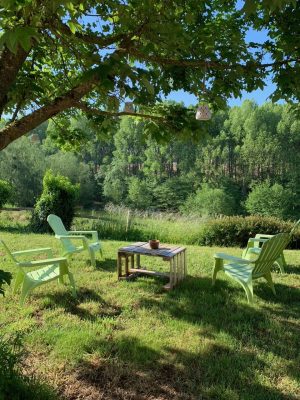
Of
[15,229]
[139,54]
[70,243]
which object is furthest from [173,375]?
[15,229]

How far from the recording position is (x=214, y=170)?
5125cm

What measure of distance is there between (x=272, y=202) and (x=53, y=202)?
3416 centimetres

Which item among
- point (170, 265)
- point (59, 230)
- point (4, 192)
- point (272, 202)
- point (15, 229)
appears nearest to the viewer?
point (170, 265)

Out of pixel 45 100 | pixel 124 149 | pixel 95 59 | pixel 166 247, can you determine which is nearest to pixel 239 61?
pixel 95 59

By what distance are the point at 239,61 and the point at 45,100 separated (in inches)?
89.7

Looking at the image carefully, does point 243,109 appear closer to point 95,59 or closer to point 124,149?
point 124,149

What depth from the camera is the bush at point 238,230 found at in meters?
10.5

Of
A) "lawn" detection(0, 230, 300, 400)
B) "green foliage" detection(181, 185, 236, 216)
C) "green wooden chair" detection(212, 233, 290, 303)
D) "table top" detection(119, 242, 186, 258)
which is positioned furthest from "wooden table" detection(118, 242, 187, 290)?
"green foliage" detection(181, 185, 236, 216)

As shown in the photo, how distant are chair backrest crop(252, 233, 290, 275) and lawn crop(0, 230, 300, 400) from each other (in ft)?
1.36

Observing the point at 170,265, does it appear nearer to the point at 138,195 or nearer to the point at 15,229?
the point at 15,229

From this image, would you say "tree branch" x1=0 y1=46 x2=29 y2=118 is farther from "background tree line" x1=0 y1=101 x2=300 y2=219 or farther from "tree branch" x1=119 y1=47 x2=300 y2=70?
"background tree line" x1=0 y1=101 x2=300 y2=219

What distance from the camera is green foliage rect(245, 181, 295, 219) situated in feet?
132

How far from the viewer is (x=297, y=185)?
4369 centimetres

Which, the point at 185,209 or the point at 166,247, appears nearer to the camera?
the point at 166,247
